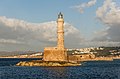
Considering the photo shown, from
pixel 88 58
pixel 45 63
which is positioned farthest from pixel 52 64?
pixel 88 58

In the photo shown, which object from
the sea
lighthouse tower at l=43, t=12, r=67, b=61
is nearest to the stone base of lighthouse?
lighthouse tower at l=43, t=12, r=67, b=61

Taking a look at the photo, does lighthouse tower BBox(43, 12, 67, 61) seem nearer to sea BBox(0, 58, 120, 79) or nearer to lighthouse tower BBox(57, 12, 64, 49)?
lighthouse tower BBox(57, 12, 64, 49)

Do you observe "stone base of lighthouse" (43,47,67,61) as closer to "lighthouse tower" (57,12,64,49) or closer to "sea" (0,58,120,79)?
"lighthouse tower" (57,12,64,49)

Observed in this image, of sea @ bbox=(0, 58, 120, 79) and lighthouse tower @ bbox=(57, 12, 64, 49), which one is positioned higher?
lighthouse tower @ bbox=(57, 12, 64, 49)

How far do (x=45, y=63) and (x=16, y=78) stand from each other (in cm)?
4298

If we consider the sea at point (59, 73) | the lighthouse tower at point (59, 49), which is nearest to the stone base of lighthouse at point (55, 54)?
the lighthouse tower at point (59, 49)

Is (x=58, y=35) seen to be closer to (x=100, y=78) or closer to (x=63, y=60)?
(x=63, y=60)

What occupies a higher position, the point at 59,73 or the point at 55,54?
the point at 55,54

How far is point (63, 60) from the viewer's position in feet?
346

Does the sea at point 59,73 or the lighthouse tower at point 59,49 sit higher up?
the lighthouse tower at point 59,49

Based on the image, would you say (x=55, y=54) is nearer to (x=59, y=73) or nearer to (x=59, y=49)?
(x=59, y=49)

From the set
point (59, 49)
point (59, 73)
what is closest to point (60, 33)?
point (59, 49)

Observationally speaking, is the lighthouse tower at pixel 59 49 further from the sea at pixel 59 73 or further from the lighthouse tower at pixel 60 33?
the sea at pixel 59 73

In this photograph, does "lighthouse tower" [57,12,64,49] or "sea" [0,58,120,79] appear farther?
"lighthouse tower" [57,12,64,49]
